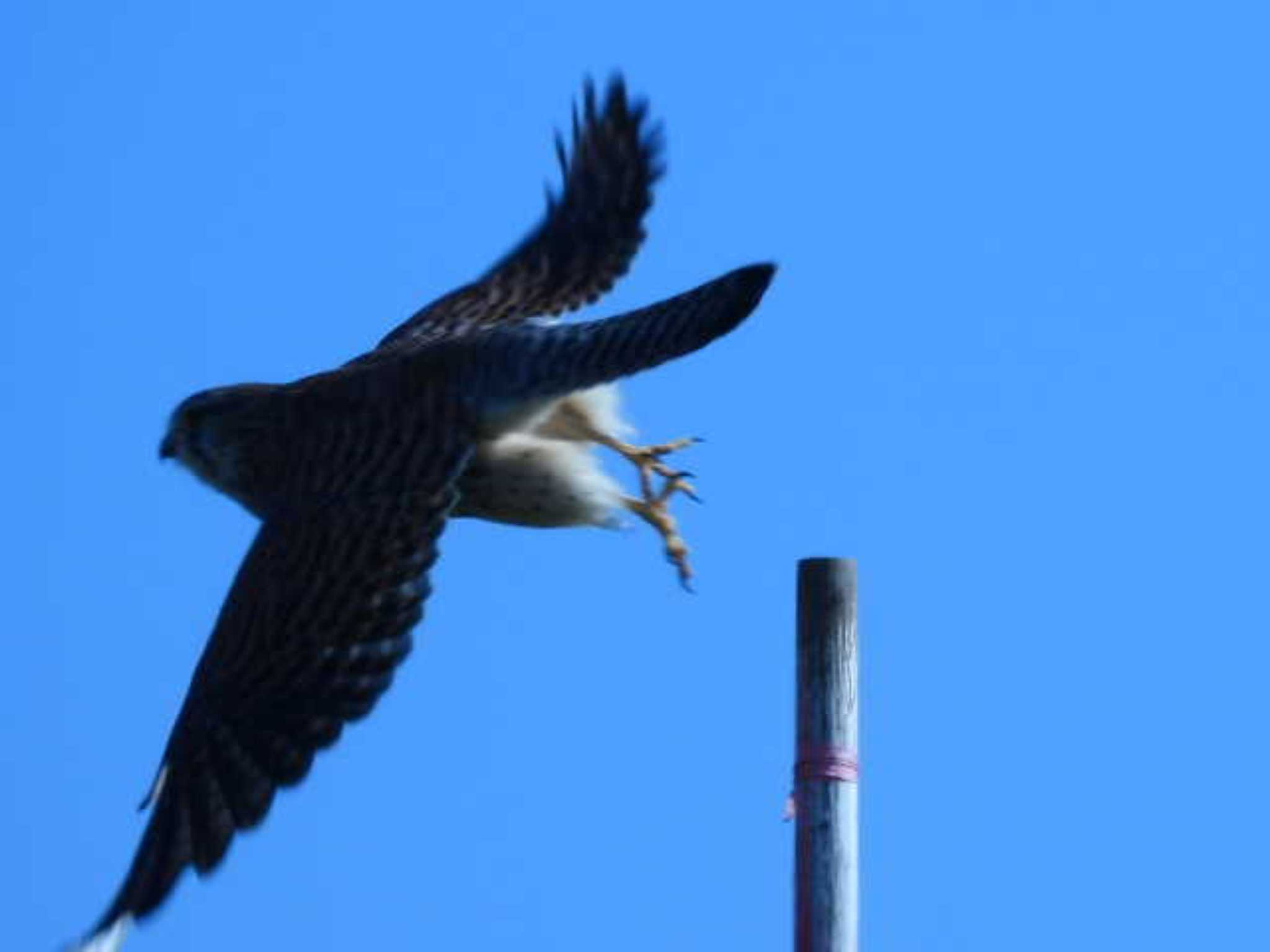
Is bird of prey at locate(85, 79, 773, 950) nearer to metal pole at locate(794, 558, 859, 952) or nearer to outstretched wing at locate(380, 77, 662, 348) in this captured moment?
outstretched wing at locate(380, 77, 662, 348)

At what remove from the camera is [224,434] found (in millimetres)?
8891

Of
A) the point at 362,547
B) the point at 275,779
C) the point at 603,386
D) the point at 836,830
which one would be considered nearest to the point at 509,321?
the point at 603,386

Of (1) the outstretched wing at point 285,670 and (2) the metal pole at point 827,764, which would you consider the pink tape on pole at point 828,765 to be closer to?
(2) the metal pole at point 827,764

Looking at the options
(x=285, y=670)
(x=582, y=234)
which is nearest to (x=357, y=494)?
(x=285, y=670)

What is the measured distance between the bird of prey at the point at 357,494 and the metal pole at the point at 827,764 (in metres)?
1.59

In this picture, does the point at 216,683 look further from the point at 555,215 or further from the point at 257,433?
the point at 555,215

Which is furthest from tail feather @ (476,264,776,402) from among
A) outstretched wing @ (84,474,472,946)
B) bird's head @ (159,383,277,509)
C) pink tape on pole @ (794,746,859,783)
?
pink tape on pole @ (794,746,859,783)

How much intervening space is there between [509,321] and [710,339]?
1362mm

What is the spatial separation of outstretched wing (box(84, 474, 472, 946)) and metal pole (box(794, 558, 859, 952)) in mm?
1666

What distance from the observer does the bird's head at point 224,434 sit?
881 cm

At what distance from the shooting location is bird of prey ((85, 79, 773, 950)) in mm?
7719

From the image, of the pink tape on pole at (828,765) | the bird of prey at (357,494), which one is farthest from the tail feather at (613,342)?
the pink tape on pole at (828,765)

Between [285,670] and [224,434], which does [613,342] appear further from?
[224,434]

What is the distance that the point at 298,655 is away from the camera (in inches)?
312
